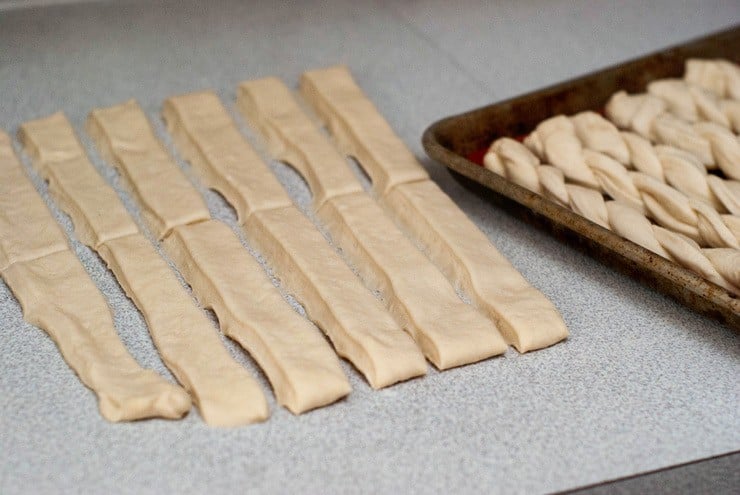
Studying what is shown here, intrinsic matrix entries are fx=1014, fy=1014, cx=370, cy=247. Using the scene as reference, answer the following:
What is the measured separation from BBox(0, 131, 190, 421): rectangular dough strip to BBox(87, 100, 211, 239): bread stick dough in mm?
172

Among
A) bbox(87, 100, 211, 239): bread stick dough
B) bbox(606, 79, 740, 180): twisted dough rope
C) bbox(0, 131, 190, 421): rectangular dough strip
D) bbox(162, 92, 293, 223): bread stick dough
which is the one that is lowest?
bbox(0, 131, 190, 421): rectangular dough strip

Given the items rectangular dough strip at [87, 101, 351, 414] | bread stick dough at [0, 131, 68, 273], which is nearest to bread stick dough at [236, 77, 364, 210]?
rectangular dough strip at [87, 101, 351, 414]

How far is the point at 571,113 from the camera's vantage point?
213cm

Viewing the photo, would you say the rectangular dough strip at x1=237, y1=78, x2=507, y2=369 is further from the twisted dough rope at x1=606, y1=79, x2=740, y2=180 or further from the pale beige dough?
the twisted dough rope at x1=606, y1=79, x2=740, y2=180

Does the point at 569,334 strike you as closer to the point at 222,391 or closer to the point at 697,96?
the point at 222,391

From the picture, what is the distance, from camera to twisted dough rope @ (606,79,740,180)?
194 centimetres

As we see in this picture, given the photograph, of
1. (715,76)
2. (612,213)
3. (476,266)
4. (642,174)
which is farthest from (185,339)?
(715,76)

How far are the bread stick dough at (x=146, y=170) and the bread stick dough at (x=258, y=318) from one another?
42 millimetres

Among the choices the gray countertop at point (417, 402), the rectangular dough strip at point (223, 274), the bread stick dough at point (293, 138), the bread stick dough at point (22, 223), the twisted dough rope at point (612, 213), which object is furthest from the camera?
the bread stick dough at point (293, 138)

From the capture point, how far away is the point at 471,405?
1.49 m

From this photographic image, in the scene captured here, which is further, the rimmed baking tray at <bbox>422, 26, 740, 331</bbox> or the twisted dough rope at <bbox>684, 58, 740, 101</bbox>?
the twisted dough rope at <bbox>684, 58, 740, 101</bbox>

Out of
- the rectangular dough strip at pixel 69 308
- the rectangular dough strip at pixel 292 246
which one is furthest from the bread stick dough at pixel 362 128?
the rectangular dough strip at pixel 69 308

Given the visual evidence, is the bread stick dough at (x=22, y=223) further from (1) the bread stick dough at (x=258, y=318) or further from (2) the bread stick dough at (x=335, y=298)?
(2) the bread stick dough at (x=335, y=298)

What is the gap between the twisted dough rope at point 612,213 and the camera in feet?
5.19
